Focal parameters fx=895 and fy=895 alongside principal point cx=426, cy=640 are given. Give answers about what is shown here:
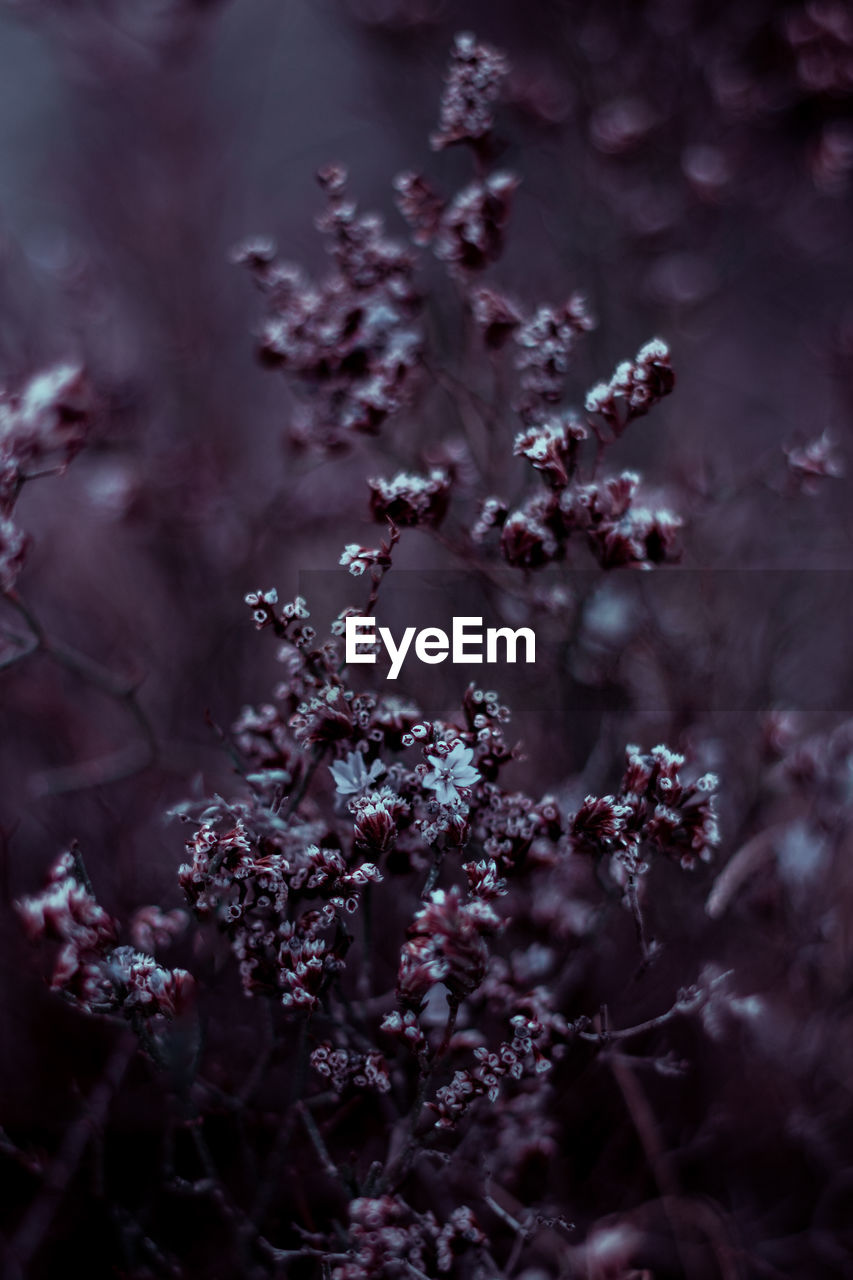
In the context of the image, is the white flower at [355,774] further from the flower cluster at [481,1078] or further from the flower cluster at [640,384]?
the flower cluster at [640,384]

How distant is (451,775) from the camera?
55.2 inches

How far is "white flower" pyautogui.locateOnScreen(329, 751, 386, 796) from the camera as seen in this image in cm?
146

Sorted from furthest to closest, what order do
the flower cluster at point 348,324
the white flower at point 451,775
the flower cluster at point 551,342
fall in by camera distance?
the flower cluster at point 348,324
the flower cluster at point 551,342
the white flower at point 451,775

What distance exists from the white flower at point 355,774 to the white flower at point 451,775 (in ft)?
0.32

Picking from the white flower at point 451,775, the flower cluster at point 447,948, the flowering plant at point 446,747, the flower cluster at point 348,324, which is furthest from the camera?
the flower cluster at point 348,324

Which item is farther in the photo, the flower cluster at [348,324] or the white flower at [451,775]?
the flower cluster at [348,324]

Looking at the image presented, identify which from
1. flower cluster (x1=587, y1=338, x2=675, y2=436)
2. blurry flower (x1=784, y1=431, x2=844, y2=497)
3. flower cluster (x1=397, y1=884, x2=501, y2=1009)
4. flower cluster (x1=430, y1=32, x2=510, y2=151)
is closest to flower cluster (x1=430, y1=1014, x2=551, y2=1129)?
flower cluster (x1=397, y1=884, x2=501, y2=1009)

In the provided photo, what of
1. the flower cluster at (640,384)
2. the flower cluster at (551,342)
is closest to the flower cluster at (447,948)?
the flower cluster at (640,384)

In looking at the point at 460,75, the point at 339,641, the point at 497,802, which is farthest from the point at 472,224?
the point at 497,802

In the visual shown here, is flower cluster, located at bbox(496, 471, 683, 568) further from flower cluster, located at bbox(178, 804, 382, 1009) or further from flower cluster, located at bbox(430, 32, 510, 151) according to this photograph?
flower cluster, located at bbox(430, 32, 510, 151)

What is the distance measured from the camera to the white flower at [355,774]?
57.3 inches

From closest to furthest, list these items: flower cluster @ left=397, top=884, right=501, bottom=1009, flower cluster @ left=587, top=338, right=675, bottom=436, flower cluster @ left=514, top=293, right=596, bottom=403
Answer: flower cluster @ left=397, top=884, right=501, bottom=1009
flower cluster @ left=587, top=338, right=675, bottom=436
flower cluster @ left=514, top=293, right=596, bottom=403

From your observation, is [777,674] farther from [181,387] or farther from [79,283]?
[79,283]

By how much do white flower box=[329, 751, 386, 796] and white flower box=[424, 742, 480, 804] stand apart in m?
0.10
